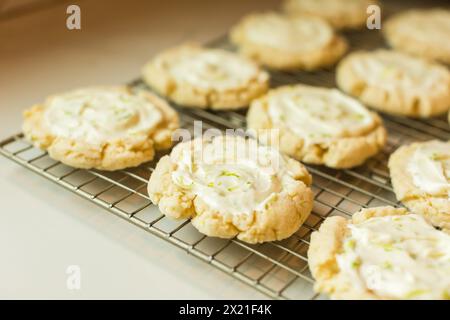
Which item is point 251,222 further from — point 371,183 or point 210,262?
point 371,183

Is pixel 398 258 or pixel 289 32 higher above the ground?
pixel 289 32

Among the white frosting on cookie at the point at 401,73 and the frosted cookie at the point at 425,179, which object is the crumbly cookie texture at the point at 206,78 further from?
the frosted cookie at the point at 425,179

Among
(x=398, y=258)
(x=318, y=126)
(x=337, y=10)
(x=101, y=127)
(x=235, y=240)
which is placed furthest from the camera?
(x=337, y=10)

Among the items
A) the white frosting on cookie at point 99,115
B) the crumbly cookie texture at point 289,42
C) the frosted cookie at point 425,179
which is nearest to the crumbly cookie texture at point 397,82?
the crumbly cookie texture at point 289,42

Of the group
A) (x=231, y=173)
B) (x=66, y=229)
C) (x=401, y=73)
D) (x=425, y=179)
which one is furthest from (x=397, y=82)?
(x=66, y=229)

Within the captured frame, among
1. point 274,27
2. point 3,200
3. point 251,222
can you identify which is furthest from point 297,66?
point 3,200

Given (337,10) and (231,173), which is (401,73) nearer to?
(337,10)
